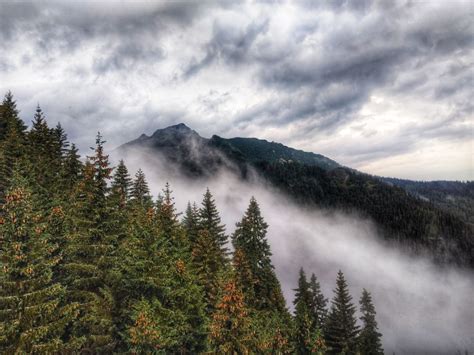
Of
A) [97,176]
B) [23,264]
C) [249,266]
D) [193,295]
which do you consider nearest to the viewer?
[23,264]

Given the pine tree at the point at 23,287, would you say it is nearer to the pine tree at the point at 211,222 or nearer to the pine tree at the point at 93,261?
the pine tree at the point at 93,261

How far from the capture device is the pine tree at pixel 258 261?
1417 inches

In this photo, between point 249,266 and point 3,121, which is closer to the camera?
point 249,266

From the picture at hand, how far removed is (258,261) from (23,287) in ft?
85.0

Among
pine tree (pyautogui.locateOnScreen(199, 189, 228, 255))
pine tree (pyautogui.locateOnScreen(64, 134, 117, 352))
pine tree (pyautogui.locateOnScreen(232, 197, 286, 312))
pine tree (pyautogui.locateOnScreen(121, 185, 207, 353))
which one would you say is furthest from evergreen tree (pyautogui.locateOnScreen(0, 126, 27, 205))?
pine tree (pyautogui.locateOnScreen(232, 197, 286, 312))

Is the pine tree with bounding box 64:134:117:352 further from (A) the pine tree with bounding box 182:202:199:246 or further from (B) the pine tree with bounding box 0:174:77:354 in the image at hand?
(A) the pine tree with bounding box 182:202:199:246

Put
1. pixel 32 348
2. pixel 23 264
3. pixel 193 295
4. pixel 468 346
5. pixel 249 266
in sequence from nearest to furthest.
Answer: pixel 32 348 < pixel 23 264 < pixel 193 295 < pixel 249 266 < pixel 468 346

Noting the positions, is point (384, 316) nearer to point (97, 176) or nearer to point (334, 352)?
point (334, 352)

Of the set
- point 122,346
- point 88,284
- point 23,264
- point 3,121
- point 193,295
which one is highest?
point 3,121

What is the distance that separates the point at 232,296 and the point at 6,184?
90.1 feet

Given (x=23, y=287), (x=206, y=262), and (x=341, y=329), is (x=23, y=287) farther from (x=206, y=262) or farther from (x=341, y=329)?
(x=341, y=329)

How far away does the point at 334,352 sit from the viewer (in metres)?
48.9

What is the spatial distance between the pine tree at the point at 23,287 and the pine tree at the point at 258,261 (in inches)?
864

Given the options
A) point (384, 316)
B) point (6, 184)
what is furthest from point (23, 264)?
point (384, 316)
